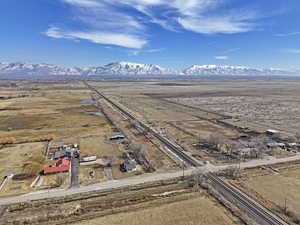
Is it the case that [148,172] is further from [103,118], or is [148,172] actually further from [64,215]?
[103,118]

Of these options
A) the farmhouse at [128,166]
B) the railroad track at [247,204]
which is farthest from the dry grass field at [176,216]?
the farmhouse at [128,166]

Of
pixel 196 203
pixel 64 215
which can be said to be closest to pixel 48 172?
pixel 64 215

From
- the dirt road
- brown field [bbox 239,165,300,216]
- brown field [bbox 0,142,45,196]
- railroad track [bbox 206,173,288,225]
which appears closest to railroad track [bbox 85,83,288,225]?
railroad track [bbox 206,173,288,225]

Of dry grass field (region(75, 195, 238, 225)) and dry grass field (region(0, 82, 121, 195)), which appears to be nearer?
dry grass field (region(75, 195, 238, 225))

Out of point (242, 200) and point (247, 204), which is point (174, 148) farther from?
point (247, 204)

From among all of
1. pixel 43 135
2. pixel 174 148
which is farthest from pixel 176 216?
pixel 43 135

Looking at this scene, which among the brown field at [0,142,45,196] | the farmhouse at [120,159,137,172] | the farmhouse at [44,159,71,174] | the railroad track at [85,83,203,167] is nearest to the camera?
the brown field at [0,142,45,196]

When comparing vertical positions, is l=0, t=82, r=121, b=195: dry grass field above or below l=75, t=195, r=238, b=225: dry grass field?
below

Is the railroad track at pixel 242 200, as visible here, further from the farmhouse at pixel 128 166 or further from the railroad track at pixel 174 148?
the farmhouse at pixel 128 166

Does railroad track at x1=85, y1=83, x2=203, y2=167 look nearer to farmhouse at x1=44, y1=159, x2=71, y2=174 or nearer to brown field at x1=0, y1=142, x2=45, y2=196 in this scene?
farmhouse at x1=44, y1=159, x2=71, y2=174
